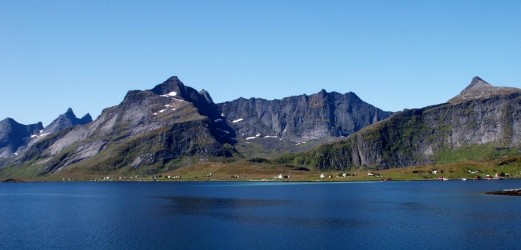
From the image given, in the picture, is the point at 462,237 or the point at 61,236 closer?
the point at 462,237

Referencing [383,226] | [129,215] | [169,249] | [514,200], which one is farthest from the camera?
[514,200]

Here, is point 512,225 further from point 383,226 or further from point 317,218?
point 317,218

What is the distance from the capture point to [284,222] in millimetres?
117062

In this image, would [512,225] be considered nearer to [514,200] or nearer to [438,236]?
[438,236]

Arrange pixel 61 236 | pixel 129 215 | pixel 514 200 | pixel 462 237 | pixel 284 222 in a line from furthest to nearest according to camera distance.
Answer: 1. pixel 514 200
2. pixel 129 215
3. pixel 284 222
4. pixel 61 236
5. pixel 462 237

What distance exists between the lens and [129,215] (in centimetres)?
13962

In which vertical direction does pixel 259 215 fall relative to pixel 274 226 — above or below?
above

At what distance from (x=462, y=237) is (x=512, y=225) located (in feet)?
65.8

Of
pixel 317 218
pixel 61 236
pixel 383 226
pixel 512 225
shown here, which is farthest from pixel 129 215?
pixel 512 225

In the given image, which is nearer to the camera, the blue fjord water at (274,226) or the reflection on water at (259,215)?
the blue fjord water at (274,226)

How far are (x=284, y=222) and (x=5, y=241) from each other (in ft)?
189

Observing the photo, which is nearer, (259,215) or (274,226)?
(274,226)

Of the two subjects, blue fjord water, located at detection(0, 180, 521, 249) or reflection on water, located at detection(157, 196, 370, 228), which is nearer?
blue fjord water, located at detection(0, 180, 521, 249)

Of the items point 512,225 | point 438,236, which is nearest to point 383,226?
point 438,236
